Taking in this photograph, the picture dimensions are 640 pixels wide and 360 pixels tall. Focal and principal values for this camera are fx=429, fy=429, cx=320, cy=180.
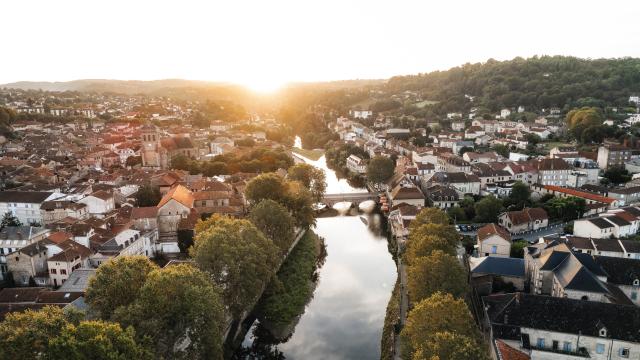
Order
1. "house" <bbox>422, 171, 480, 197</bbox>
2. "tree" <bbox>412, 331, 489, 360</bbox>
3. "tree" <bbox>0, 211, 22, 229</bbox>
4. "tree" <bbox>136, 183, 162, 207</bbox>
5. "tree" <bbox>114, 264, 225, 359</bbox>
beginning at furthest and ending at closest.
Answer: "house" <bbox>422, 171, 480, 197</bbox>
"tree" <bbox>136, 183, 162, 207</bbox>
"tree" <bbox>0, 211, 22, 229</bbox>
"tree" <bbox>114, 264, 225, 359</bbox>
"tree" <bbox>412, 331, 489, 360</bbox>

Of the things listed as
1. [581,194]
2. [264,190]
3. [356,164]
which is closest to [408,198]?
[264,190]

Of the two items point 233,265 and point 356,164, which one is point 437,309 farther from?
point 356,164

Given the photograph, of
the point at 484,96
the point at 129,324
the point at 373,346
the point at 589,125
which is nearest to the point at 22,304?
the point at 129,324

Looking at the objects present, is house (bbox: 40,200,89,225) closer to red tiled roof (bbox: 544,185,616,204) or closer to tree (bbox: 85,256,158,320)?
tree (bbox: 85,256,158,320)

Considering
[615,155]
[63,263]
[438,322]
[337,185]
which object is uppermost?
[615,155]

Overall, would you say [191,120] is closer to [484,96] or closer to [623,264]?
[484,96]

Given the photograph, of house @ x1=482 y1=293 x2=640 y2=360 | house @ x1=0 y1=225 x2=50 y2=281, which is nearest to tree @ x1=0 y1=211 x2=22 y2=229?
house @ x1=0 y1=225 x2=50 y2=281

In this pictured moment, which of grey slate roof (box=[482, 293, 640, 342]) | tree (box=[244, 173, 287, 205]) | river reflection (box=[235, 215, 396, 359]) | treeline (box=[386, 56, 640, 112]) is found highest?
treeline (box=[386, 56, 640, 112])
